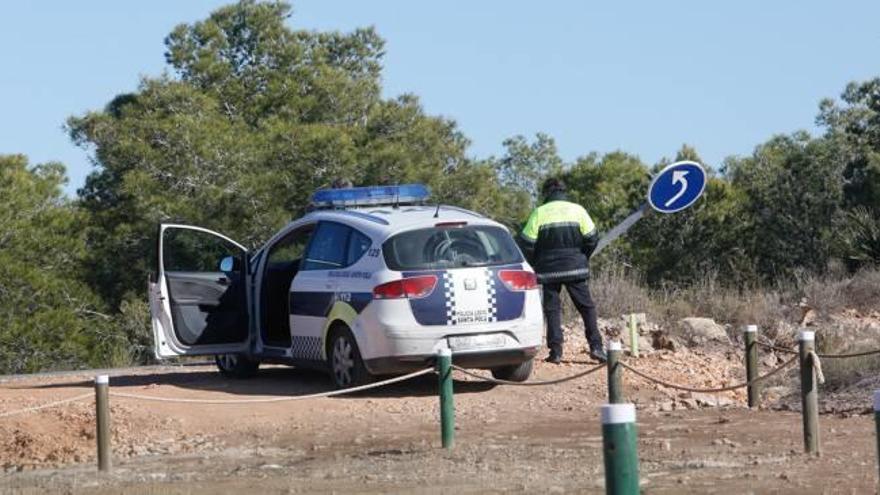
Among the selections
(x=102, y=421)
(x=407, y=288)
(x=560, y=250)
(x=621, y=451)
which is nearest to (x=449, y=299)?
(x=407, y=288)

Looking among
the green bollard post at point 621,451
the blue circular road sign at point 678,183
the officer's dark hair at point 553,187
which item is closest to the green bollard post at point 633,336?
the blue circular road sign at point 678,183

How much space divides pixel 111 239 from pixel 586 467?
28890 mm

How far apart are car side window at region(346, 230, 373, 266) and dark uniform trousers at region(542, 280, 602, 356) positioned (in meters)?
2.08

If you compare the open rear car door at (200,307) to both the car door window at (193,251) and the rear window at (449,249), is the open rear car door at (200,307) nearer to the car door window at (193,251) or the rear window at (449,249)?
the rear window at (449,249)

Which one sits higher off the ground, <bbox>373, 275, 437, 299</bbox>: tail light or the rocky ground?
<bbox>373, 275, 437, 299</bbox>: tail light

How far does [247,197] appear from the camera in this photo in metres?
36.9

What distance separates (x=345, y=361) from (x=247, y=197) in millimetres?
23264

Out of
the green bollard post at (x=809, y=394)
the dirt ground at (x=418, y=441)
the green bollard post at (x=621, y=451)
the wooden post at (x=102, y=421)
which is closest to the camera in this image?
the green bollard post at (x=621, y=451)

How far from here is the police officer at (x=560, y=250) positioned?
15.2m

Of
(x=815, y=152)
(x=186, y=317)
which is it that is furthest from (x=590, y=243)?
(x=815, y=152)

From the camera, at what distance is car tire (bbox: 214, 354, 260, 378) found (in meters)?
15.7

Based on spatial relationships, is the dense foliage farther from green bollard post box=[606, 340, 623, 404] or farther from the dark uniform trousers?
green bollard post box=[606, 340, 623, 404]

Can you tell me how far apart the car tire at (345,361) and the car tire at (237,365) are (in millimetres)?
1637

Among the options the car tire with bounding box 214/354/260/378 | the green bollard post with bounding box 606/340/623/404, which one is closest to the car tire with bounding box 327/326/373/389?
the car tire with bounding box 214/354/260/378
